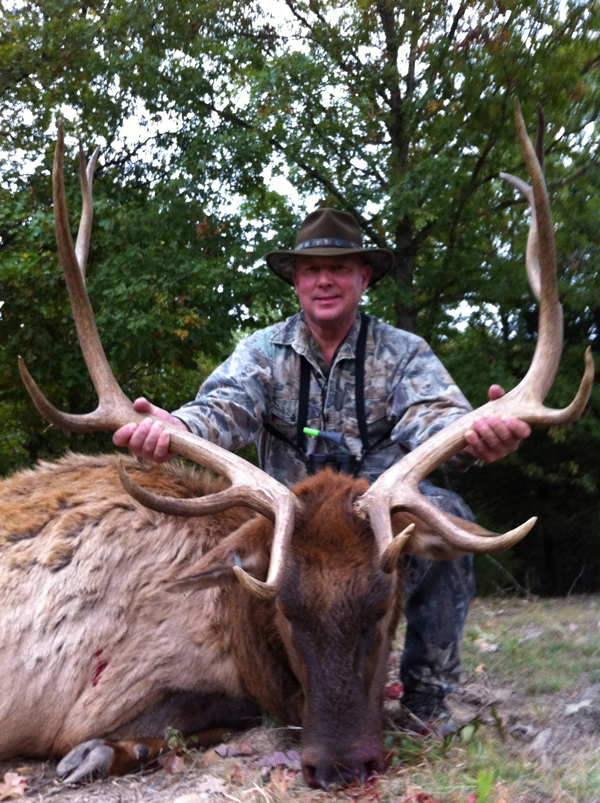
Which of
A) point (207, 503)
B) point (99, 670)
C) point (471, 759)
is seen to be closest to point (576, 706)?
point (471, 759)

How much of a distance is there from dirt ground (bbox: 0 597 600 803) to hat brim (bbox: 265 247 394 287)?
2.43 meters

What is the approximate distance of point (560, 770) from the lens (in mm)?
2906

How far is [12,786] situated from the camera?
11.0 feet

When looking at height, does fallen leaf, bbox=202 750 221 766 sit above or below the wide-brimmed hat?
below

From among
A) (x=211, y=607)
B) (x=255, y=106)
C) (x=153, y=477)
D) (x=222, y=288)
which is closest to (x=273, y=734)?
(x=211, y=607)

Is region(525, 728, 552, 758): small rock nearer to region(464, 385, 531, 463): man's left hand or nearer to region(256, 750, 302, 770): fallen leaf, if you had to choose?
region(256, 750, 302, 770): fallen leaf

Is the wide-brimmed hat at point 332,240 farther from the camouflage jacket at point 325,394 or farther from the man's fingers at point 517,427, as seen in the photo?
the man's fingers at point 517,427

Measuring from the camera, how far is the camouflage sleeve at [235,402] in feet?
13.6

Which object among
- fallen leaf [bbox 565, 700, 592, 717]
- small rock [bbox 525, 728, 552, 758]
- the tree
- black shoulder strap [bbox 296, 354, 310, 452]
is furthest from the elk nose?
the tree

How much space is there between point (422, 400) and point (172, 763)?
216cm

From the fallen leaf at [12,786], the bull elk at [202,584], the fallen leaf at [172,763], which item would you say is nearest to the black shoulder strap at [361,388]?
the bull elk at [202,584]

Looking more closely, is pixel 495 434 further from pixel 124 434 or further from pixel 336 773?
pixel 124 434

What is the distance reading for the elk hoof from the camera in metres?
3.35

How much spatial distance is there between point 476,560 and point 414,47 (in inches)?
219
